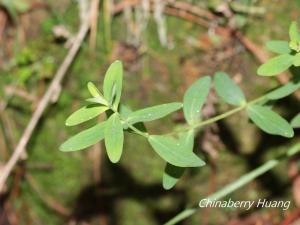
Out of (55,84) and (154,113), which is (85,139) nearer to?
(154,113)

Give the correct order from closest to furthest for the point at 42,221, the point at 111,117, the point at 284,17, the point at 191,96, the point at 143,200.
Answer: the point at 111,117 → the point at 191,96 → the point at 284,17 → the point at 143,200 → the point at 42,221

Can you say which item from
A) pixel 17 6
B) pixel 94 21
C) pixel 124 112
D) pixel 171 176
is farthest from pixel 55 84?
pixel 171 176

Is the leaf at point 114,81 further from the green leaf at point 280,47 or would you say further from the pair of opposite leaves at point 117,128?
the green leaf at point 280,47

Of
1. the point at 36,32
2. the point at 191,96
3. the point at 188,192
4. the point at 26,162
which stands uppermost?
the point at 36,32

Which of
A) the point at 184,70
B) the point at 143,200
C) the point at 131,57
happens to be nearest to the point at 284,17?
A: the point at 184,70

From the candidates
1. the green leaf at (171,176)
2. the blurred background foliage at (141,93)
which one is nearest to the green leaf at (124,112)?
the green leaf at (171,176)

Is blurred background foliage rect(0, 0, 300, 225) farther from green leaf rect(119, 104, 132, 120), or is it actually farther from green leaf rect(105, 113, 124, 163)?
green leaf rect(105, 113, 124, 163)

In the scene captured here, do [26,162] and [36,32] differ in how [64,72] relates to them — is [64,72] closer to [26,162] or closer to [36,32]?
[36,32]
